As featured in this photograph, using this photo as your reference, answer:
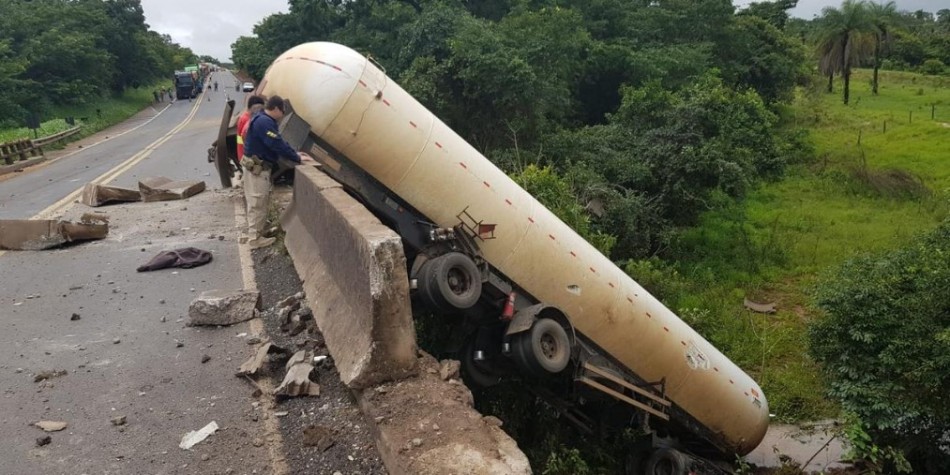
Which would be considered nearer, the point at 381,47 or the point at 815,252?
the point at 815,252

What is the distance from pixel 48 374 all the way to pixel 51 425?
805 millimetres

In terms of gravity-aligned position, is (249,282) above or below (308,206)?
below

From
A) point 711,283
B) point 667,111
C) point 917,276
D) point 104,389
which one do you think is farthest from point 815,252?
point 104,389

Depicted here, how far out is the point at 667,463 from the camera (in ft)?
25.8

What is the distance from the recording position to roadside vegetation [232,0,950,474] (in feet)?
30.2

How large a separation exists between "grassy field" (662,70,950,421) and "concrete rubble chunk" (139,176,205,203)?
9719 millimetres

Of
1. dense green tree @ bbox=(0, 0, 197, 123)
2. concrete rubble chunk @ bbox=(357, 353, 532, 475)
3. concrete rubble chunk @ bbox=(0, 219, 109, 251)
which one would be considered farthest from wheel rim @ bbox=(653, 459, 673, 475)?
dense green tree @ bbox=(0, 0, 197, 123)

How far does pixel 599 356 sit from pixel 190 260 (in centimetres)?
458

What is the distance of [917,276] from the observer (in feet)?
30.0

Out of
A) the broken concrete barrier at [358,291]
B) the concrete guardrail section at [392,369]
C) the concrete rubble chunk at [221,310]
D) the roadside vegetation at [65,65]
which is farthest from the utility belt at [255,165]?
the roadside vegetation at [65,65]

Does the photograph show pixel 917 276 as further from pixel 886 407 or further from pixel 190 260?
pixel 190 260

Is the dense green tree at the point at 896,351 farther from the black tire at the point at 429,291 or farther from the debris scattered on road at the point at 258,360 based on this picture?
the debris scattered on road at the point at 258,360

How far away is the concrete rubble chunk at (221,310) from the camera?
218 inches

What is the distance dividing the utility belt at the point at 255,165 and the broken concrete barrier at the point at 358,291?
1.77 meters
